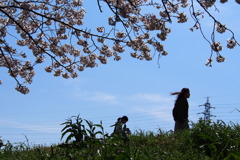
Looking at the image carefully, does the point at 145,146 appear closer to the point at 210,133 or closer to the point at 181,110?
the point at 210,133

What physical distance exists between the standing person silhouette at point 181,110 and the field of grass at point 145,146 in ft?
6.61

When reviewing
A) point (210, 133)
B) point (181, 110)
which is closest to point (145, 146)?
point (210, 133)

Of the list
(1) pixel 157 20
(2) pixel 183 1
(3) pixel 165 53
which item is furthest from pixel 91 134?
(2) pixel 183 1

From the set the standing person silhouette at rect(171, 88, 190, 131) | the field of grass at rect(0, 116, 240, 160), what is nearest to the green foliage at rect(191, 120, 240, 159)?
the field of grass at rect(0, 116, 240, 160)

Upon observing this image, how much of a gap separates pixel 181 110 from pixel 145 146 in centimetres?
372

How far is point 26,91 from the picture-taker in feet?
38.5

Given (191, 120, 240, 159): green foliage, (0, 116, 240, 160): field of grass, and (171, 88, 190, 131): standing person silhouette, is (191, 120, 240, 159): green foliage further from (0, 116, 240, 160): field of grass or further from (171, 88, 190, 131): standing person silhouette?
(171, 88, 190, 131): standing person silhouette

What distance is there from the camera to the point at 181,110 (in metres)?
10.4

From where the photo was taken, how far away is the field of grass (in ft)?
15.1

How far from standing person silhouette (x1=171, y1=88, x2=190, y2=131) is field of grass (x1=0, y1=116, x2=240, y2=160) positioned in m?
2.02

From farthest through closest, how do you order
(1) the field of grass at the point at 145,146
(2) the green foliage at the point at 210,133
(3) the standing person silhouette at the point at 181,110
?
(3) the standing person silhouette at the point at 181,110
(2) the green foliage at the point at 210,133
(1) the field of grass at the point at 145,146

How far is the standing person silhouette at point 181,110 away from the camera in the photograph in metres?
10.4

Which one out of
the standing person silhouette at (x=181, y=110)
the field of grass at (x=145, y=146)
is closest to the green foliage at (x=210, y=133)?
the field of grass at (x=145, y=146)

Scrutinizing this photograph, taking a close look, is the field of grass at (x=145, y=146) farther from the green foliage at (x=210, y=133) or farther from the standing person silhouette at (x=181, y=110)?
the standing person silhouette at (x=181, y=110)
